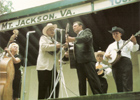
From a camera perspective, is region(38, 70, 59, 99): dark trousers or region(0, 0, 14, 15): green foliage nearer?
region(38, 70, 59, 99): dark trousers

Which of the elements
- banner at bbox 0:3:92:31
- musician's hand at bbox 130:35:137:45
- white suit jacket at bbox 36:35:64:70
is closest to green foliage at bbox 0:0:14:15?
banner at bbox 0:3:92:31

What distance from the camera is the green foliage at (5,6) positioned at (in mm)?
6265

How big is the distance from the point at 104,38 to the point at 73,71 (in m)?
1.29

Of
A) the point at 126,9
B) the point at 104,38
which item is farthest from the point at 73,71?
the point at 126,9

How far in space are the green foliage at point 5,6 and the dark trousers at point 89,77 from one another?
9.00 ft

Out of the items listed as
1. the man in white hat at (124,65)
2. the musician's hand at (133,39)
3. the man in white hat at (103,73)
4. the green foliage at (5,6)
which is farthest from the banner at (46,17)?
the man in white hat at (103,73)

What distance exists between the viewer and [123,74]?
16.2 feet

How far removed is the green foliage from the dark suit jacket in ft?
7.97

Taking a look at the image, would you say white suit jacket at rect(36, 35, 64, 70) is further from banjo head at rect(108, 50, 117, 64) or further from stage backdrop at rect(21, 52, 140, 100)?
banjo head at rect(108, 50, 117, 64)

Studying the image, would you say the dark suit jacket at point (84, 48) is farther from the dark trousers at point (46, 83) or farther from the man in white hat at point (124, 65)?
the dark trousers at point (46, 83)

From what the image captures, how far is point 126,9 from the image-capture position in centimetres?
521

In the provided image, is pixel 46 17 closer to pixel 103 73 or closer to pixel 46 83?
pixel 46 83

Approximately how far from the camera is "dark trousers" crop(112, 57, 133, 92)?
4836 millimetres

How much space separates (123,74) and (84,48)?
0.96 m
